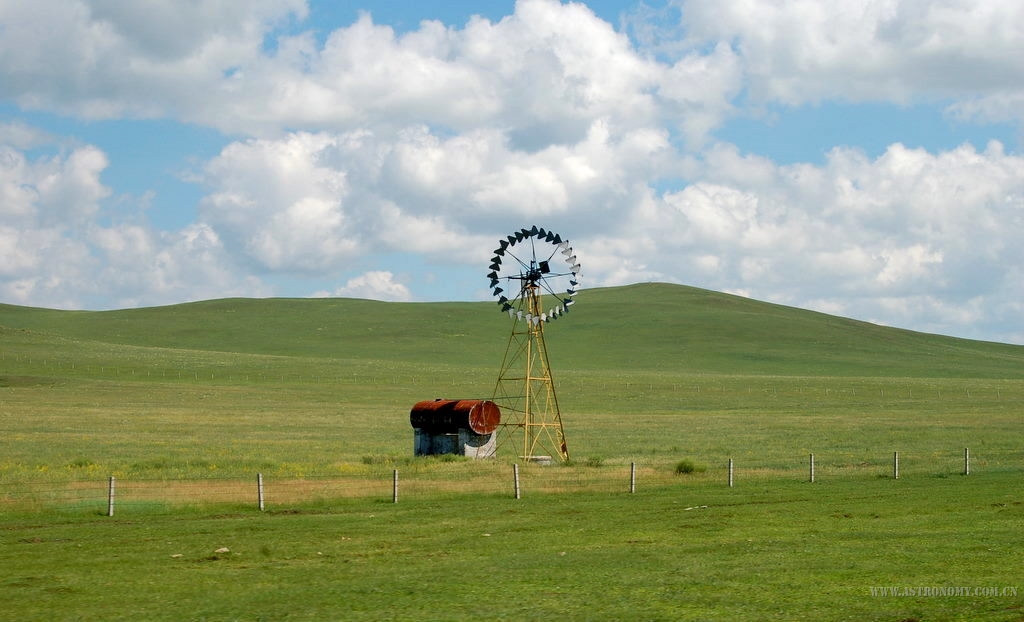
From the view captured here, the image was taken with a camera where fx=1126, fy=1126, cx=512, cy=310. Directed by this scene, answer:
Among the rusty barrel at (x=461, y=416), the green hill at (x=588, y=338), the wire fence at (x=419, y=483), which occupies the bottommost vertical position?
the wire fence at (x=419, y=483)

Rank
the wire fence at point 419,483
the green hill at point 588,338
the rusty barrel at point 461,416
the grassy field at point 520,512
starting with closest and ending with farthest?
1. the grassy field at point 520,512
2. the wire fence at point 419,483
3. the rusty barrel at point 461,416
4. the green hill at point 588,338

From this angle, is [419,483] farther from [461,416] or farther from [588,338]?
[588,338]

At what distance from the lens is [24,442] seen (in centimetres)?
5397

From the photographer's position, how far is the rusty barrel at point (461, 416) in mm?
45594

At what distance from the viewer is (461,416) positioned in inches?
1797

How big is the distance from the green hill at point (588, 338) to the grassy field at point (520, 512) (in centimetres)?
4358

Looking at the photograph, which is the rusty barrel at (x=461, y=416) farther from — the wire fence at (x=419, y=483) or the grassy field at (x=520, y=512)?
the wire fence at (x=419, y=483)

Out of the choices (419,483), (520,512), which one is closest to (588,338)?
(419,483)

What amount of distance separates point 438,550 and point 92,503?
11.3 m

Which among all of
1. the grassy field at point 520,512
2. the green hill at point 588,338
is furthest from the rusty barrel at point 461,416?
the green hill at point 588,338

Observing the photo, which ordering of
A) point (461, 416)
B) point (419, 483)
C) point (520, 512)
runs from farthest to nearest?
point (461, 416), point (419, 483), point (520, 512)

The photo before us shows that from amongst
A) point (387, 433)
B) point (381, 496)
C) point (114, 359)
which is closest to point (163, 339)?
point (114, 359)

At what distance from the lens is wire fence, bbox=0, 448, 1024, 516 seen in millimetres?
29141

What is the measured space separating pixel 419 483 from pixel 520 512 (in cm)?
774
